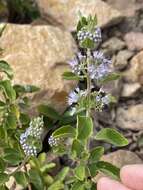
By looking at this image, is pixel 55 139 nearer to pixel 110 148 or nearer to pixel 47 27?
pixel 110 148

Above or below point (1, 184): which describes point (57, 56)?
above

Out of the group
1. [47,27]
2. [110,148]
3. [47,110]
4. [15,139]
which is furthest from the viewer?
[47,27]

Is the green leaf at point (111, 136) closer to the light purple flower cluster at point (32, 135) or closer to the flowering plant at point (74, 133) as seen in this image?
the flowering plant at point (74, 133)

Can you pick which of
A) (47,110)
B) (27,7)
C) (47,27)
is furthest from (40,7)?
(47,110)

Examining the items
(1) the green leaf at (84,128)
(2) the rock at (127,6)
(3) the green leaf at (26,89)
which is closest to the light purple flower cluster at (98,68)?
(1) the green leaf at (84,128)

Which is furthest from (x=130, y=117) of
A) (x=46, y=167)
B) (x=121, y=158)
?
(x=46, y=167)

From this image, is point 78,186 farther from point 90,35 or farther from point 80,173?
point 90,35

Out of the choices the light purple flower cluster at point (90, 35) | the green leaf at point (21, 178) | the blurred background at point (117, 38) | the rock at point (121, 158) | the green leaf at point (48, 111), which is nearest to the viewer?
the light purple flower cluster at point (90, 35)
